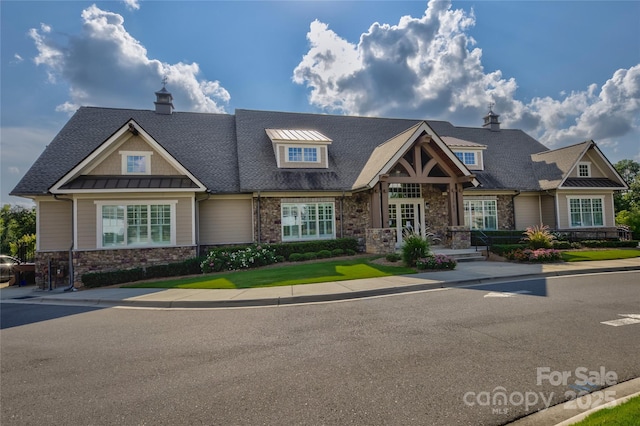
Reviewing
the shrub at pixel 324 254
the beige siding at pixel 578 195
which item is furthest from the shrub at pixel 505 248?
the shrub at pixel 324 254

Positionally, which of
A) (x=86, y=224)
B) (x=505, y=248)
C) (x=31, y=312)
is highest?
(x=86, y=224)

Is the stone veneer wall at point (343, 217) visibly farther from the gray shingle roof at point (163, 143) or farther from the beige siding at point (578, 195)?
the beige siding at point (578, 195)

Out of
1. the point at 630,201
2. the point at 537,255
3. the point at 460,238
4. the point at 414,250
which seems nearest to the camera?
the point at 414,250

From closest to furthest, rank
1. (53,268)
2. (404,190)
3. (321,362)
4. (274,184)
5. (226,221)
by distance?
(321,362), (53,268), (226,221), (274,184), (404,190)

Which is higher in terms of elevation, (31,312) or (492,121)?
(492,121)

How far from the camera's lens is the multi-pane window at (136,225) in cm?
1602

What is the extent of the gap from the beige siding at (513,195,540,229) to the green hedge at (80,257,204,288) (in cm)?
2057

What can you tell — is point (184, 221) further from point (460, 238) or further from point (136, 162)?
point (460, 238)

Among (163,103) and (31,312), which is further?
(163,103)

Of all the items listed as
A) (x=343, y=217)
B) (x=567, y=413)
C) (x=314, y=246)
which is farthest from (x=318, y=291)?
(x=343, y=217)

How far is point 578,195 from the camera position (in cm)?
2288

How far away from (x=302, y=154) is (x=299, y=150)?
1.05 feet

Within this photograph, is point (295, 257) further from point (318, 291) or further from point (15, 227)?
point (15, 227)

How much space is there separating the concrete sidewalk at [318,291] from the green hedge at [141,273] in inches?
74.3
